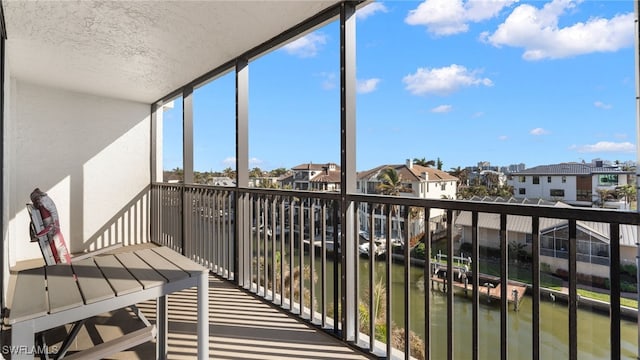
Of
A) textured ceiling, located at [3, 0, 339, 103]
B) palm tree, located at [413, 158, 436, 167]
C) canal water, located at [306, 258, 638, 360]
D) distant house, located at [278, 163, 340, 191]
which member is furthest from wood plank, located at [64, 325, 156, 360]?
palm tree, located at [413, 158, 436, 167]

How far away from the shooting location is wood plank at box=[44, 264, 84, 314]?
4.46ft

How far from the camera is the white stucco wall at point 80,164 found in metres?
4.38

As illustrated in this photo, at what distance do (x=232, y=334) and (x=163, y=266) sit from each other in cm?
81

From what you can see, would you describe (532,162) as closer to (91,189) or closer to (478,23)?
(478,23)

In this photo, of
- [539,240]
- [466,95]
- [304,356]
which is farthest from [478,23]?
[304,356]

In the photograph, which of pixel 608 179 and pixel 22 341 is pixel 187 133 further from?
pixel 608 179

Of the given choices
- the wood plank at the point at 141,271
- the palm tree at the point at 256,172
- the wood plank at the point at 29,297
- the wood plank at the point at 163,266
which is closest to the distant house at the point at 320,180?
the palm tree at the point at 256,172

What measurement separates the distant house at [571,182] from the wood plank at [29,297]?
2.19 metres

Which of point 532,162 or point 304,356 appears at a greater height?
point 532,162

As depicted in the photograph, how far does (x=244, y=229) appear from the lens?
3314mm

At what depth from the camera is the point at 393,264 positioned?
2.09 m

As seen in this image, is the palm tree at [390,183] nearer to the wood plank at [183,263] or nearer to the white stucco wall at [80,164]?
the wood plank at [183,263]

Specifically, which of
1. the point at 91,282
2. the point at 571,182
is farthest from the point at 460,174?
the point at 91,282

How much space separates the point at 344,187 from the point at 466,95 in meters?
2.91
